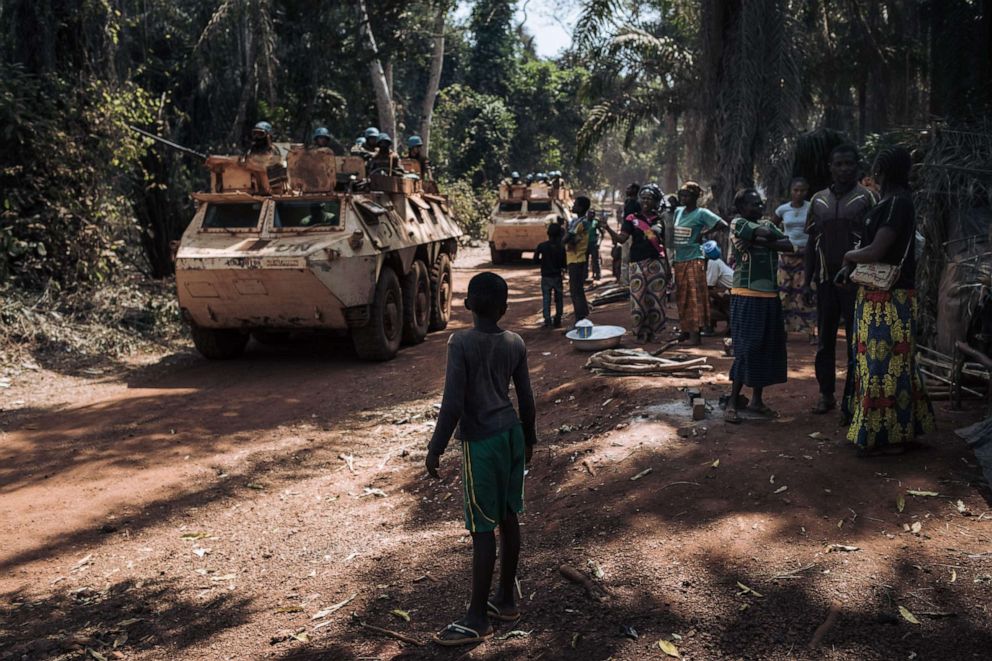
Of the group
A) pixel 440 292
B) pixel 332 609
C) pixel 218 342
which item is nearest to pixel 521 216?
pixel 440 292

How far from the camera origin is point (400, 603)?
4.41m

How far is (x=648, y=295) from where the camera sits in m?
9.25

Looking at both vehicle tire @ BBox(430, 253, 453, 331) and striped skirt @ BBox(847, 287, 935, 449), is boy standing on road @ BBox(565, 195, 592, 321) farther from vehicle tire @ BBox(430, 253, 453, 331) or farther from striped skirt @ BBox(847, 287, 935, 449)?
striped skirt @ BBox(847, 287, 935, 449)

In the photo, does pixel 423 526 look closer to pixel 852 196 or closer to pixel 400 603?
pixel 400 603

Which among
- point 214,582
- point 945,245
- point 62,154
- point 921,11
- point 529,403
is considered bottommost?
point 214,582

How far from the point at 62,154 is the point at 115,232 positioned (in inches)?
80.1

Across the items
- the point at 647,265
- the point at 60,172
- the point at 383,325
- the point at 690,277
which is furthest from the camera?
the point at 60,172

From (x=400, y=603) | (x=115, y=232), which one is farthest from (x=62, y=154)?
(x=400, y=603)

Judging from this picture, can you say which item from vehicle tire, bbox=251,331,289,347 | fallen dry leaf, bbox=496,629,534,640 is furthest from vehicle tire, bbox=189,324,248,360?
fallen dry leaf, bbox=496,629,534,640

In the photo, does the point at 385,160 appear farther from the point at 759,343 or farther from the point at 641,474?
the point at 641,474

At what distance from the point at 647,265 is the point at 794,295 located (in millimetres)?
1627

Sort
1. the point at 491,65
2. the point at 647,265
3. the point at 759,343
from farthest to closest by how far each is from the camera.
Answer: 1. the point at 491,65
2. the point at 647,265
3. the point at 759,343

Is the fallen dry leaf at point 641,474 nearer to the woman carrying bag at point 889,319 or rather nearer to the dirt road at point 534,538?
the dirt road at point 534,538

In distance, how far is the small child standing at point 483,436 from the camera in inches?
150
